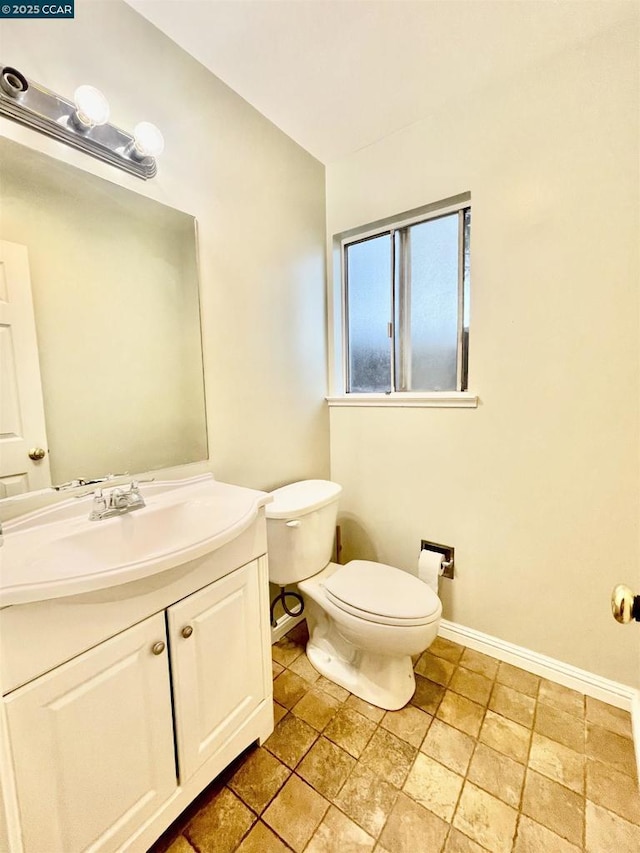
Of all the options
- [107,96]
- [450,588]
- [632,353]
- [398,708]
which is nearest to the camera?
[107,96]

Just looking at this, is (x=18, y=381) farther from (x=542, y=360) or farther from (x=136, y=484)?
(x=542, y=360)

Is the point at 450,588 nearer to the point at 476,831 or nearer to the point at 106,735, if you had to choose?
the point at 476,831

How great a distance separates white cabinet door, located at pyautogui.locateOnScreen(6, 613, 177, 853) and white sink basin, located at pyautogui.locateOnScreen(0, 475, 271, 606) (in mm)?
192

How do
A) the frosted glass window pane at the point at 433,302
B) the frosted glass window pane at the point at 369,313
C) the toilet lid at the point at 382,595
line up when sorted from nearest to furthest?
1. the toilet lid at the point at 382,595
2. the frosted glass window pane at the point at 433,302
3. the frosted glass window pane at the point at 369,313

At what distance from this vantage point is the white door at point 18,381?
0.88 metres

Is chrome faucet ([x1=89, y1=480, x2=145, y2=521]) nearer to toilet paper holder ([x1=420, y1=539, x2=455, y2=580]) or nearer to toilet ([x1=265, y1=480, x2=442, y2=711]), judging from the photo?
toilet ([x1=265, y1=480, x2=442, y2=711])

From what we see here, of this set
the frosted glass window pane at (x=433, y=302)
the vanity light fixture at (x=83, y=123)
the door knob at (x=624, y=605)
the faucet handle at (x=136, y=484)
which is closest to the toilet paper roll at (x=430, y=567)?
the frosted glass window pane at (x=433, y=302)

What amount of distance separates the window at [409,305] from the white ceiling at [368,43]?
1.50 feet

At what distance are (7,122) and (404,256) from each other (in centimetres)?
148

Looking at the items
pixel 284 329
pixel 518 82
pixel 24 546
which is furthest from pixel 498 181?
pixel 24 546

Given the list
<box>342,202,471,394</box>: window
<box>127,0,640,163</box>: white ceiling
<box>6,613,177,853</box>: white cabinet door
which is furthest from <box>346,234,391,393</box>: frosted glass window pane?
<box>6,613,177,853</box>: white cabinet door

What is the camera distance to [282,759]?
111cm

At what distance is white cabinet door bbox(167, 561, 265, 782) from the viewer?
873 millimetres

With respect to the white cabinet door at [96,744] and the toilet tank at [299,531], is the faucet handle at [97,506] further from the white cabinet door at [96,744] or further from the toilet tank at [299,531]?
the toilet tank at [299,531]
